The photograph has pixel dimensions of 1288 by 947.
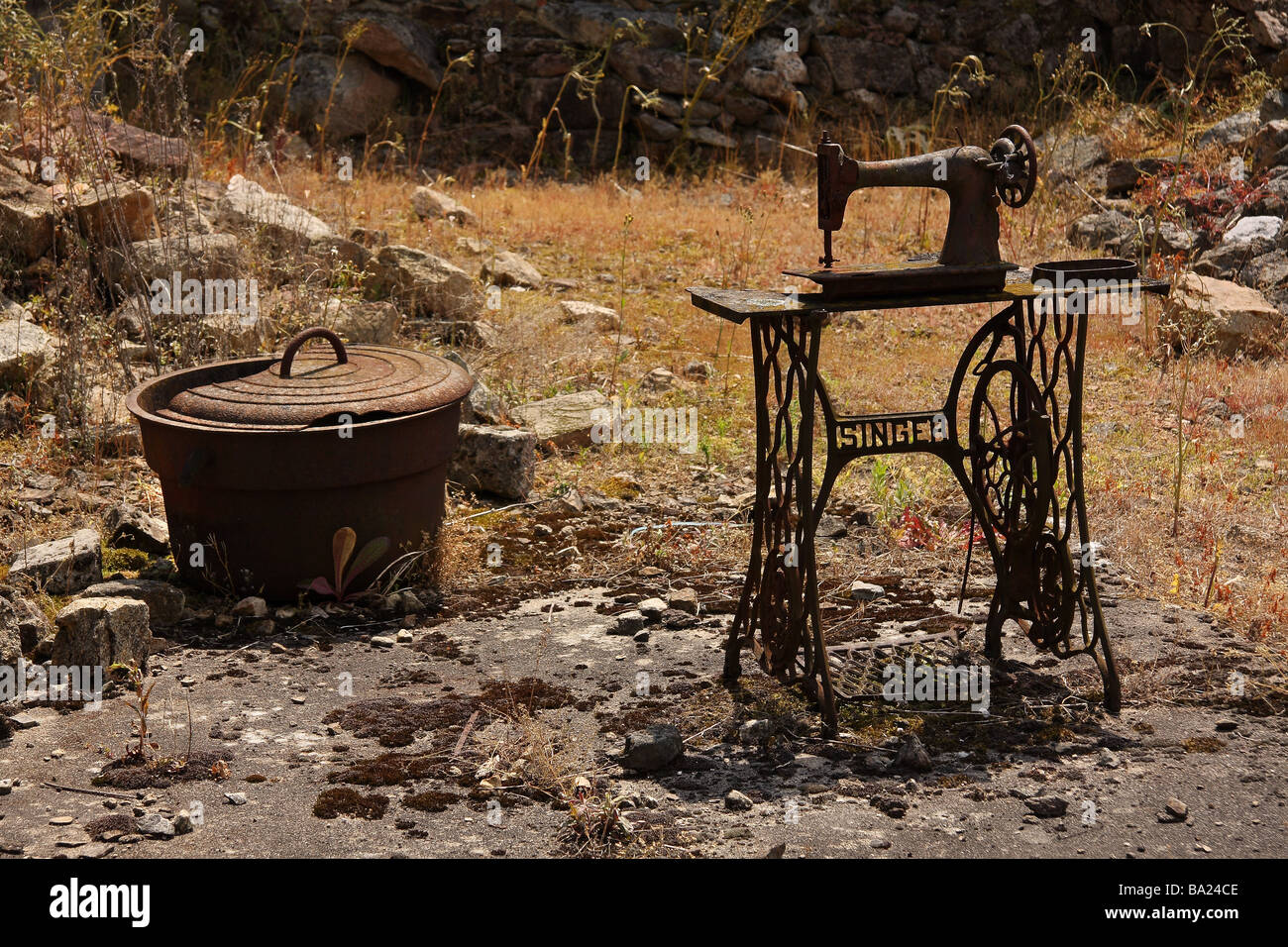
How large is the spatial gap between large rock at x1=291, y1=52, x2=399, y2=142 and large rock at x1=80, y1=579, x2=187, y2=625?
26.3 feet

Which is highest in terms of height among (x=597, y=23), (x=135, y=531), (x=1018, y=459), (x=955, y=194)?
(x=597, y=23)

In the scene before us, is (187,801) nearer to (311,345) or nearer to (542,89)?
(311,345)

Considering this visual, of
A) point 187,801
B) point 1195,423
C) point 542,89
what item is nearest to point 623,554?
point 187,801

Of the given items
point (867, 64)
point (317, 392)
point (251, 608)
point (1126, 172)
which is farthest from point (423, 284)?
point (867, 64)

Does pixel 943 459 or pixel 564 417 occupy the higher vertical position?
pixel 943 459

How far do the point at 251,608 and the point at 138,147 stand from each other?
Result: 14.2 ft

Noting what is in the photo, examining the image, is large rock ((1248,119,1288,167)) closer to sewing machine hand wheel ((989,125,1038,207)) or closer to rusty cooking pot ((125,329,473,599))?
sewing machine hand wheel ((989,125,1038,207))

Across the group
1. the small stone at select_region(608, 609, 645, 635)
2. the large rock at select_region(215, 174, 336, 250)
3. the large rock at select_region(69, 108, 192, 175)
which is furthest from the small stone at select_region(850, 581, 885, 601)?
the large rock at select_region(69, 108, 192, 175)

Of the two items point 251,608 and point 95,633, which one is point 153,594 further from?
point 95,633

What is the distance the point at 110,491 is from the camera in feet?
18.2

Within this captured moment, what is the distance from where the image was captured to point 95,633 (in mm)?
4027

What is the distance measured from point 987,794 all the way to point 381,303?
468 centimetres

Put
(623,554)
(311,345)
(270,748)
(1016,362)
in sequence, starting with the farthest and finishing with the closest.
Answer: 1. (311,345)
2. (623,554)
3. (1016,362)
4. (270,748)

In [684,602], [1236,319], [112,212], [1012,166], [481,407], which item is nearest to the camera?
[1012,166]
